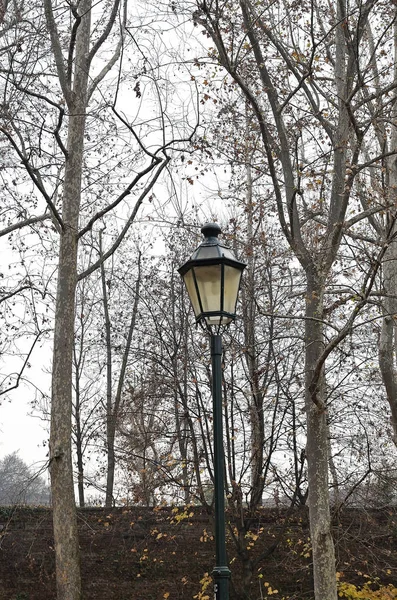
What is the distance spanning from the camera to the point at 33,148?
9602mm

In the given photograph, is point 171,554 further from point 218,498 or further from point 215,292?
point 215,292

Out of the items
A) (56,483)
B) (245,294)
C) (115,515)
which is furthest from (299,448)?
(56,483)

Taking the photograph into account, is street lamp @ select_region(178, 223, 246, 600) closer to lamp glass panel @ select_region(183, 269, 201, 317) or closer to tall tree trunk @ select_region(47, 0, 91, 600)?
lamp glass panel @ select_region(183, 269, 201, 317)

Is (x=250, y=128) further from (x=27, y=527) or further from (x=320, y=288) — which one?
(x=27, y=527)

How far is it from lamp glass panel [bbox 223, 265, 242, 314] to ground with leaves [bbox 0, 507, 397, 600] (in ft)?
27.0

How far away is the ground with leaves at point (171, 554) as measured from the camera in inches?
491

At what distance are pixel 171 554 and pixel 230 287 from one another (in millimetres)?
10033

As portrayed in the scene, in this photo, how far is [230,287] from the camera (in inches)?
185

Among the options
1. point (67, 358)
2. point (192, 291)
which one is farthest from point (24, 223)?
point (192, 291)

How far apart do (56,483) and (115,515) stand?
5.06 m

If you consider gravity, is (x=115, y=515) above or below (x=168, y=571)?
above

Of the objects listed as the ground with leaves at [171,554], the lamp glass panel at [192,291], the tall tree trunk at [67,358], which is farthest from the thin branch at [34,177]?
the ground with leaves at [171,554]

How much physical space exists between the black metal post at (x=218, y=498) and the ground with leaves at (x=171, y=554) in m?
7.92

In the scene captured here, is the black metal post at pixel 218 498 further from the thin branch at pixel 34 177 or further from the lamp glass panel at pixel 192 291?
the thin branch at pixel 34 177
